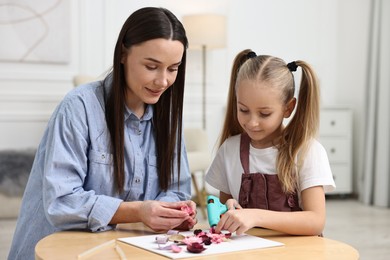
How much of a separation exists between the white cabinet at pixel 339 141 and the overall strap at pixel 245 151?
3.90 meters

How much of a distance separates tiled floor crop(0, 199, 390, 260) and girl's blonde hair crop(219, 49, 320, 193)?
1830 millimetres

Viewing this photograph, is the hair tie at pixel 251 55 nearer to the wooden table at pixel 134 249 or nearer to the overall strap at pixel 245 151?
the overall strap at pixel 245 151

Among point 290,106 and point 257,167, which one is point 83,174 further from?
point 290,106

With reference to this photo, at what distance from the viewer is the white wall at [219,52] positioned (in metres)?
4.86

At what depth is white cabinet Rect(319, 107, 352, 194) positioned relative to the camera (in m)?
5.56

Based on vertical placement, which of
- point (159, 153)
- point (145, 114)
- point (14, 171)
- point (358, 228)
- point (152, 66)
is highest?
point (152, 66)

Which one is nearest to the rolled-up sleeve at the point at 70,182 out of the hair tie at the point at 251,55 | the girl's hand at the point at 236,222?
the girl's hand at the point at 236,222

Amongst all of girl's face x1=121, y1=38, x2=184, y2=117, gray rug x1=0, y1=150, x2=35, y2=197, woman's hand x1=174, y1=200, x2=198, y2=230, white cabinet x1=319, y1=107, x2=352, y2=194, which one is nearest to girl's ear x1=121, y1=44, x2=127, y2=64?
girl's face x1=121, y1=38, x2=184, y2=117

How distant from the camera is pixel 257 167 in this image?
5.49 ft

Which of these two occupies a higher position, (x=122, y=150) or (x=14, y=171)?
(x=122, y=150)

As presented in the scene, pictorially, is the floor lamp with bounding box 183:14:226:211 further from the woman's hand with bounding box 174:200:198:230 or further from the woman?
the woman's hand with bounding box 174:200:198:230

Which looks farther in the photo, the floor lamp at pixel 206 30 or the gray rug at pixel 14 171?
the floor lamp at pixel 206 30

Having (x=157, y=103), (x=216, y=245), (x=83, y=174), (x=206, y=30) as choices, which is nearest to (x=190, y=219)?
(x=216, y=245)

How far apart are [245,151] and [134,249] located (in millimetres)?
575
